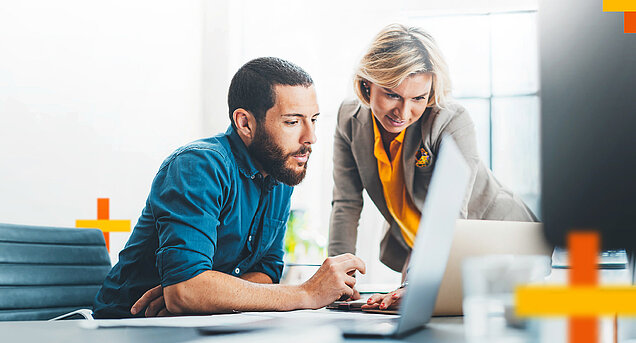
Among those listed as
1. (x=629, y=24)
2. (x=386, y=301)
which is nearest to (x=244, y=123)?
(x=386, y=301)

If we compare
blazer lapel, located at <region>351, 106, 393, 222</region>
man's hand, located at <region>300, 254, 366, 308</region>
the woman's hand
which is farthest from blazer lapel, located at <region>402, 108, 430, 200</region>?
the woman's hand

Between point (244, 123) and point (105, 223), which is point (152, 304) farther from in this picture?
point (105, 223)

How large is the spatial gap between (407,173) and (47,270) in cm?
103

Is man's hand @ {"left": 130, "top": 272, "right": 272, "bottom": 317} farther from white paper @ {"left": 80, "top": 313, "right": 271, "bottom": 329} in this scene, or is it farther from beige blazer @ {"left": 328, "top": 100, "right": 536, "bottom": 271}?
beige blazer @ {"left": 328, "top": 100, "right": 536, "bottom": 271}

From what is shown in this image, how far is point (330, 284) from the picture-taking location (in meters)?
1.15

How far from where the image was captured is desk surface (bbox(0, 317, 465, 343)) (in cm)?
64

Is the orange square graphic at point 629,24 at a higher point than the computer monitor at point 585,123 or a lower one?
higher

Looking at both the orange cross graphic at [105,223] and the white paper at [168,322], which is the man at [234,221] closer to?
the white paper at [168,322]

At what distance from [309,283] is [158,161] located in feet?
8.05

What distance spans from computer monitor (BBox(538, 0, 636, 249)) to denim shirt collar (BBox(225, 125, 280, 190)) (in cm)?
113

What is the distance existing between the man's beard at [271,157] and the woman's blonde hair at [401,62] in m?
0.46

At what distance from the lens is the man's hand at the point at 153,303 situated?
1223mm

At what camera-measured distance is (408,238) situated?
1.95 m

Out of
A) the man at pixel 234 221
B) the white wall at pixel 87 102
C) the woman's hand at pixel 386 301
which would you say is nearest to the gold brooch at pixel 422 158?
the man at pixel 234 221
